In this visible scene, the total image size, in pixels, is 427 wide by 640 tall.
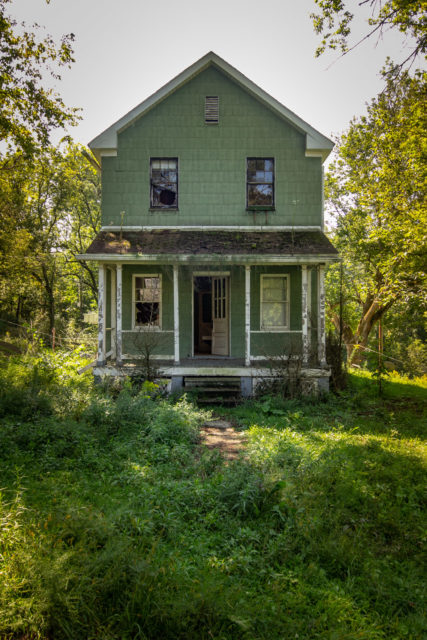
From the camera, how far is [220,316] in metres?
12.5

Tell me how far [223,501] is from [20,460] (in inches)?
111

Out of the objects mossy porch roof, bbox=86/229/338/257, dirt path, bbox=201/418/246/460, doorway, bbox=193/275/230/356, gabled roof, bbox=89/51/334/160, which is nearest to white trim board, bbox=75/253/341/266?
mossy porch roof, bbox=86/229/338/257

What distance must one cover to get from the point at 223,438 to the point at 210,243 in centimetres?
582

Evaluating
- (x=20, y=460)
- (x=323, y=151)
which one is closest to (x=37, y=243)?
(x=323, y=151)

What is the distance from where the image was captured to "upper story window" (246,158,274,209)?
12.1 metres

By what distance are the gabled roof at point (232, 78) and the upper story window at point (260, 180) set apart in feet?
4.31

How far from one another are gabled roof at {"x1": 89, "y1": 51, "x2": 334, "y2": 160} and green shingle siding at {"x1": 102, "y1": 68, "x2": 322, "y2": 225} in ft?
0.71

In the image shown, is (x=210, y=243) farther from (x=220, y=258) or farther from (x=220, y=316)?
(x=220, y=316)

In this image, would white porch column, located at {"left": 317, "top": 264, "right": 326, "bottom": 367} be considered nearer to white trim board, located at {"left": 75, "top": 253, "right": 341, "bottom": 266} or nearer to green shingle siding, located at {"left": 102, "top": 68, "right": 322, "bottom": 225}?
white trim board, located at {"left": 75, "top": 253, "right": 341, "bottom": 266}

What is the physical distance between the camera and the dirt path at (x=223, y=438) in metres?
6.39

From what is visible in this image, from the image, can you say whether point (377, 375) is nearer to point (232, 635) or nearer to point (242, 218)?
point (242, 218)

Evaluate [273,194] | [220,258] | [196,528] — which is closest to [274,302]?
[220,258]

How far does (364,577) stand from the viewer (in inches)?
135

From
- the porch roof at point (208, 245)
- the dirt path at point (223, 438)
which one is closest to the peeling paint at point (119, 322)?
the porch roof at point (208, 245)
